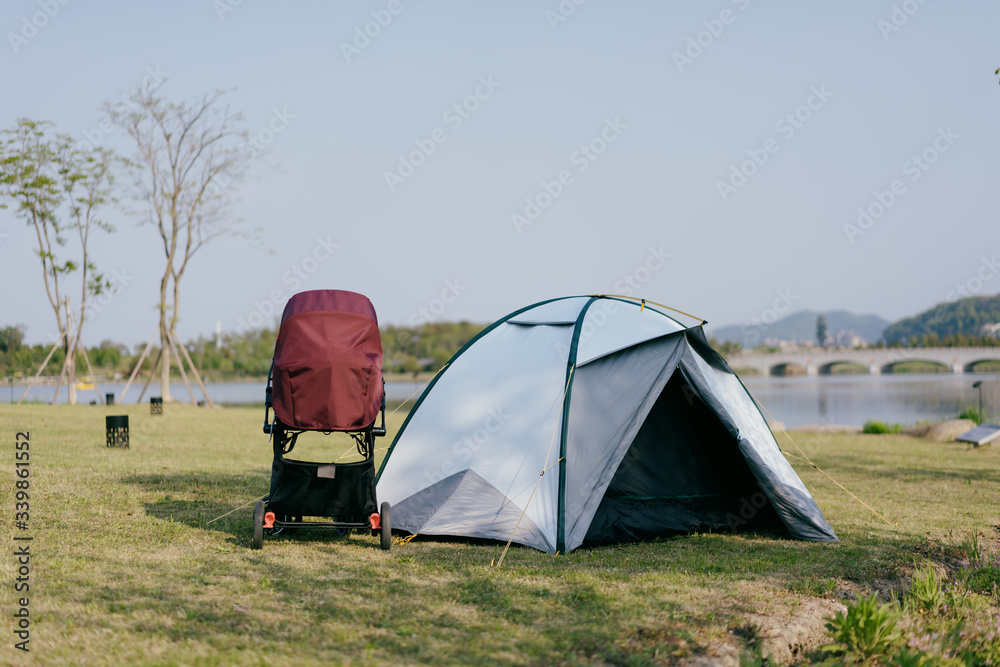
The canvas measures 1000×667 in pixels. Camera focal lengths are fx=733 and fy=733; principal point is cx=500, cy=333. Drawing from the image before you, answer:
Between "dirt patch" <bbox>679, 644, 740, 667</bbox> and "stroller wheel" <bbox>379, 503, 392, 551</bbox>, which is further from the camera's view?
"stroller wheel" <bbox>379, 503, 392, 551</bbox>

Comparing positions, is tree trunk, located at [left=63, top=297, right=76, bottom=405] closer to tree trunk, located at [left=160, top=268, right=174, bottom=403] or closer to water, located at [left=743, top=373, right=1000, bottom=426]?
tree trunk, located at [left=160, top=268, right=174, bottom=403]

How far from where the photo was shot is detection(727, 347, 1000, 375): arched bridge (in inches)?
2569

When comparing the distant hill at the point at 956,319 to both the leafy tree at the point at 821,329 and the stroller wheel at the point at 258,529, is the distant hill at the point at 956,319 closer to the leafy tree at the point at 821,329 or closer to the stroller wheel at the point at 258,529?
the leafy tree at the point at 821,329

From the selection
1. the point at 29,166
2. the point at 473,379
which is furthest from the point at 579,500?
the point at 29,166

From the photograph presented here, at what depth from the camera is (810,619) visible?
13.6 feet

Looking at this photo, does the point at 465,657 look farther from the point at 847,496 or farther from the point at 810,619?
the point at 847,496

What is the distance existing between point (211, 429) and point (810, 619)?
42.0ft

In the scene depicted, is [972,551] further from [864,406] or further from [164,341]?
[864,406]

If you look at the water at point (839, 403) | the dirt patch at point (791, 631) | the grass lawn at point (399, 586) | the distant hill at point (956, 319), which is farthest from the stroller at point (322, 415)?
the distant hill at point (956, 319)

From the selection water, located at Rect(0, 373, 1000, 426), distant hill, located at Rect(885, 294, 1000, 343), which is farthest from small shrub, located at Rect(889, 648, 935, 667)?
distant hill, located at Rect(885, 294, 1000, 343)

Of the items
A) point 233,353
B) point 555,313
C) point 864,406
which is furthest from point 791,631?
point 233,353

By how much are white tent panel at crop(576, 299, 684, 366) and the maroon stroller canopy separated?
1762 millimetres

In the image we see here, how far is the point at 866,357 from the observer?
67.4m

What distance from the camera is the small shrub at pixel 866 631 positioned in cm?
382
